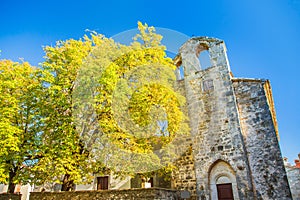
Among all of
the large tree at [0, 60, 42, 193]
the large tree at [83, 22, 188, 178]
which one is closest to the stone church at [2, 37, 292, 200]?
the large tree at [83, 22, 188, 178]

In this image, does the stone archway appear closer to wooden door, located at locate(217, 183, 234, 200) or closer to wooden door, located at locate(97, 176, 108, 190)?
wooden door, located at locate(217, 183, 234, 200)

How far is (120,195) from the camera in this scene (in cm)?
936

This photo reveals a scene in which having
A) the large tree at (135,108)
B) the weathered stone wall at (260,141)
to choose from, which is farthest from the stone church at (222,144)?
the large tree at (135,108)

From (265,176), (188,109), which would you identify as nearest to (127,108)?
(188,109)

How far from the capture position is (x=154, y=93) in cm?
1150

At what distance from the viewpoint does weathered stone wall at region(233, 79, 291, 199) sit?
10202 millimetres

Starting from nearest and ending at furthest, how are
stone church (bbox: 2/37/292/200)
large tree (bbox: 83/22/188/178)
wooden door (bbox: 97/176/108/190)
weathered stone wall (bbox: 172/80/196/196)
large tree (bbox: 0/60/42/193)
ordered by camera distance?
large tree (bbox: 0/60/42/193) < large tree (bbox: 83/22/188/178) < stone church (bbox: 2/37/292/200) < weathered stone wall (bbox: 172/80/196/196) < wooden door (bbox: 97/176/108/190)

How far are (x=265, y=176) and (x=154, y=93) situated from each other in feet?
21.7

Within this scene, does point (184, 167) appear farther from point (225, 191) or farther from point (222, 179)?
point (225, 191)

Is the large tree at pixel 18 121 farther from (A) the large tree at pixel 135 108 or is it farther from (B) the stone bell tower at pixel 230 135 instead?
(B) the stone bell tower at pixel 230 135

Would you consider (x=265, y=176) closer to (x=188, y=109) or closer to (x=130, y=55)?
(x=188, y=109)

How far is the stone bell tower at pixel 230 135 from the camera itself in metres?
10.5

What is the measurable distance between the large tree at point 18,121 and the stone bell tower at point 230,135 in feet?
27.6

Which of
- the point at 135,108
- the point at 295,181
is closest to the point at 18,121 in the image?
the point at 135,108
